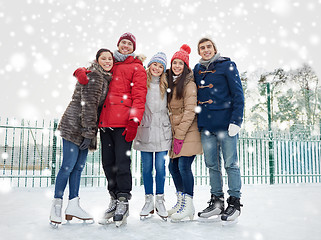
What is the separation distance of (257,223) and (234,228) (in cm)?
36

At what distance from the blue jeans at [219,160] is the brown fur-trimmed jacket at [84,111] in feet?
3.97

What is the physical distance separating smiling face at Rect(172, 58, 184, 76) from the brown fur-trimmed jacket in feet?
2.83

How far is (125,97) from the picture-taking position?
2.78 metres

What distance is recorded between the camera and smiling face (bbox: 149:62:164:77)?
3.07m

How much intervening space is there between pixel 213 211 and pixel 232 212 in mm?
258

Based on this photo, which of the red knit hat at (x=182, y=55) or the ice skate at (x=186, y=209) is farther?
the red knit hat at (x=182, y=55)

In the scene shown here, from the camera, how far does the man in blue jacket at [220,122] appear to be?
9.32ft

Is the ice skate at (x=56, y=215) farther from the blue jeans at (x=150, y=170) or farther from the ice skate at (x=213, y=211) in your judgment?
the ice skate at (x=213, y=211)

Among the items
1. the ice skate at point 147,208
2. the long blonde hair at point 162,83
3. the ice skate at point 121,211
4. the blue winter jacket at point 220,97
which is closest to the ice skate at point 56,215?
the ice skate at point 121,211

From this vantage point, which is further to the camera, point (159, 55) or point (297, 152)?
point (297, 152)

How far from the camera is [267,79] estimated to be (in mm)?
17344

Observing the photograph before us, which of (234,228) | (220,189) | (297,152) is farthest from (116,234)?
(297,152)

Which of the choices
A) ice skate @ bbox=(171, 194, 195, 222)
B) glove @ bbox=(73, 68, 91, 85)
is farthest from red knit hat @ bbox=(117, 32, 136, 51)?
ice skate @ bbox=(171, 194, 195, 222)

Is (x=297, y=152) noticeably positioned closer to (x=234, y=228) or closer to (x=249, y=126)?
(x=249, y=126)
